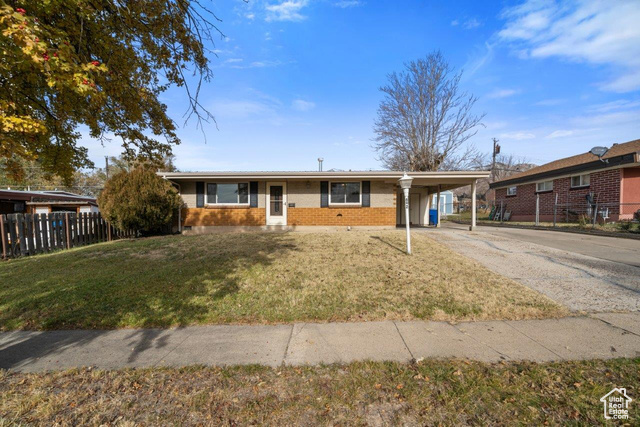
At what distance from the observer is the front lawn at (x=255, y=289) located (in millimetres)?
3945

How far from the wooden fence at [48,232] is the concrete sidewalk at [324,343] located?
7518 millimetres

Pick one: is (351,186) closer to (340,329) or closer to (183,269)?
(183,269)

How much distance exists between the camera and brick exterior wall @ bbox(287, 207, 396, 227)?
12453 mm

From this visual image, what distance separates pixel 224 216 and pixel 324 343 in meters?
10.4

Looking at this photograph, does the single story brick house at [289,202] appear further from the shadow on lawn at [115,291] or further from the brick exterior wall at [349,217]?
the shadow on lawn at [115,291]

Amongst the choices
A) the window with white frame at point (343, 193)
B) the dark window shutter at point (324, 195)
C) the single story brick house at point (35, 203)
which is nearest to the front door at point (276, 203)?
the dark window shutter at point (324, 195)

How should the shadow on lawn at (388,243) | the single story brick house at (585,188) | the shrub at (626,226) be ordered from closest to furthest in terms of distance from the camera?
the shadow on lawn at (388,243)
the shrub at (626,226)
the single story brick house at (585,188)

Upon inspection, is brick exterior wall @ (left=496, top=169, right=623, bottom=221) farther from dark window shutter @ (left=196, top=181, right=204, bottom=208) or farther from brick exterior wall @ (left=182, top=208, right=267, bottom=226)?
dark window shutter @ (left=196, top=181, right=204, bottom=208)

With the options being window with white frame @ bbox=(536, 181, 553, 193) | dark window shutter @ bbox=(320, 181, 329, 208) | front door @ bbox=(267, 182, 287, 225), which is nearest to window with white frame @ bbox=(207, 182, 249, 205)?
front door @ bbox=(267, 182, 287, 225)

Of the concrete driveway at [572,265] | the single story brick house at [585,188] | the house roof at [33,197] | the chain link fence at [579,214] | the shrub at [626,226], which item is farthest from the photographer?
the house roof at [33,197]

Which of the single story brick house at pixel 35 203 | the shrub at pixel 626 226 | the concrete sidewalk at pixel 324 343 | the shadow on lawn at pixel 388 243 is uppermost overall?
the single story brick house at pixel 35 203

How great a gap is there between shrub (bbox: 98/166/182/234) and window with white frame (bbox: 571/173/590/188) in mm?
21391

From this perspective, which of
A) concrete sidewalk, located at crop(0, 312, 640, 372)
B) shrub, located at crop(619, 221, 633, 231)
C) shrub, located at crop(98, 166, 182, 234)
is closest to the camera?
concrete sidewalk, located at crop(0, 312, 640, 372)

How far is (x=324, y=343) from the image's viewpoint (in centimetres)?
318
